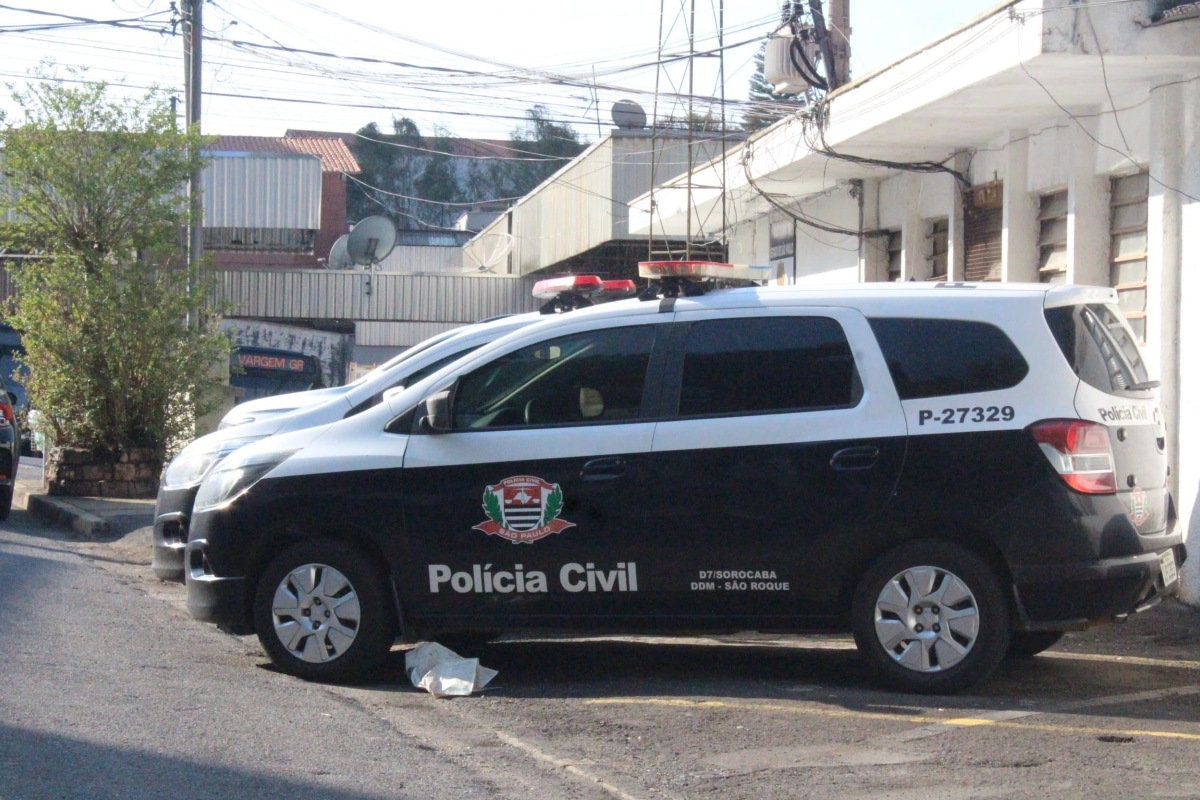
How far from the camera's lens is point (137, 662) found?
6.75m

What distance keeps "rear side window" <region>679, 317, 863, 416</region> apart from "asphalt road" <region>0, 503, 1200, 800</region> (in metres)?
1.35

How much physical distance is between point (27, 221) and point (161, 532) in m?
7.57

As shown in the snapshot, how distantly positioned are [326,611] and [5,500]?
26.9 ft

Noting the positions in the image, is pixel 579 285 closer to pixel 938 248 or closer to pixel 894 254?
pixel 938 248

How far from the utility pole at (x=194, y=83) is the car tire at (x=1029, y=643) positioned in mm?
11124

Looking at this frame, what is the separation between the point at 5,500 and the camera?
13305 mm

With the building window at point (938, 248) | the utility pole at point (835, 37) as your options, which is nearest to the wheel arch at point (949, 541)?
the building window at point (938, 248)

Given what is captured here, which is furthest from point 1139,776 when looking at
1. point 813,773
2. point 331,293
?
point 331,293

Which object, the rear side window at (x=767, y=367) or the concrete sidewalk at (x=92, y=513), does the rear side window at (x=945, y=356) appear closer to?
the rear side window at (x=767, y=367)

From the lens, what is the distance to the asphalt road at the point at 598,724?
4.82m

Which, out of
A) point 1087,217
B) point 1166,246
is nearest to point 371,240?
point 1087,217

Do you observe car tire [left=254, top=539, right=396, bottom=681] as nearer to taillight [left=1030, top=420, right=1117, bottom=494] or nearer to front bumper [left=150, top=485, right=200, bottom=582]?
front bumper [left=150, top=485, right=200, bottom=582]

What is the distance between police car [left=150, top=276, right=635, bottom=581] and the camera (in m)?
8.08

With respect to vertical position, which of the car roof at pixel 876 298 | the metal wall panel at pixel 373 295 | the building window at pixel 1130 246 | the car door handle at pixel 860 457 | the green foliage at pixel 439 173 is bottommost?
the car door handle at pixel 860 457
